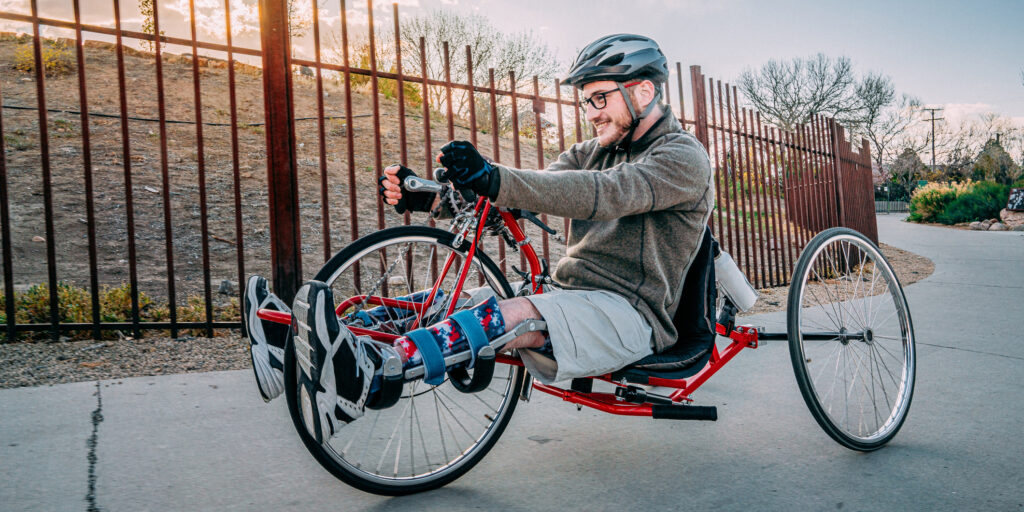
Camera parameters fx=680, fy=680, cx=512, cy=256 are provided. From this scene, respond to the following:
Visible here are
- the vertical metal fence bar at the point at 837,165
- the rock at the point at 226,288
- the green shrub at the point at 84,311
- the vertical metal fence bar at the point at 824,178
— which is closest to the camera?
the green shrub at the point at 84,311

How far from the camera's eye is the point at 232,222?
829 centimetres

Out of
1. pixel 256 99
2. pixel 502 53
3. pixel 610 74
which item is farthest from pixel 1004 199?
pixel 610 74

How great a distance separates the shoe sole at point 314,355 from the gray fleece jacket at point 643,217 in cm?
72

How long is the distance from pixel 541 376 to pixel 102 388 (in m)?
2.25

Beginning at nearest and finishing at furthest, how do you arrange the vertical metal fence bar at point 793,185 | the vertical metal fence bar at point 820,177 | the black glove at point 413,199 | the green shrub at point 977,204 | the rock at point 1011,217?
the black glove at point 413,199 < the vertical metal fence bar at point 793,185 < the vertical metal fence bar at point 820,177 < the rock at point 1011,217 < the green shrub at point 977,204

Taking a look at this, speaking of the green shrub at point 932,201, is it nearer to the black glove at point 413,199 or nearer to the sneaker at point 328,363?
the black glove at point 413,199

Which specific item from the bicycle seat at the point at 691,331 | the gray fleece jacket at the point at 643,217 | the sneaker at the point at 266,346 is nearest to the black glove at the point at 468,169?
the gray fleece jacket at the point at 643,217

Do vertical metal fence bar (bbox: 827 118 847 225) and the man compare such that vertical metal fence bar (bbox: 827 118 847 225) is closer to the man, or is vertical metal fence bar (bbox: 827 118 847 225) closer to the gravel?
the man

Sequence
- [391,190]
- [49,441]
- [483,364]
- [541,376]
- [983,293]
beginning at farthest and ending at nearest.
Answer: [983,293], [49,441], [391,190], [541,376], [483,364]

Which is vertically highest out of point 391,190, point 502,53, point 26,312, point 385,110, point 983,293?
point 502,53

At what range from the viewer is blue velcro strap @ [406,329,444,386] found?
1842 mm

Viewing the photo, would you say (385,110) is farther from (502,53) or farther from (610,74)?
(610,74)

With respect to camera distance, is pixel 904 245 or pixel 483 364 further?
pixel 904 245

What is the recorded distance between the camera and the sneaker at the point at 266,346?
2105mm
